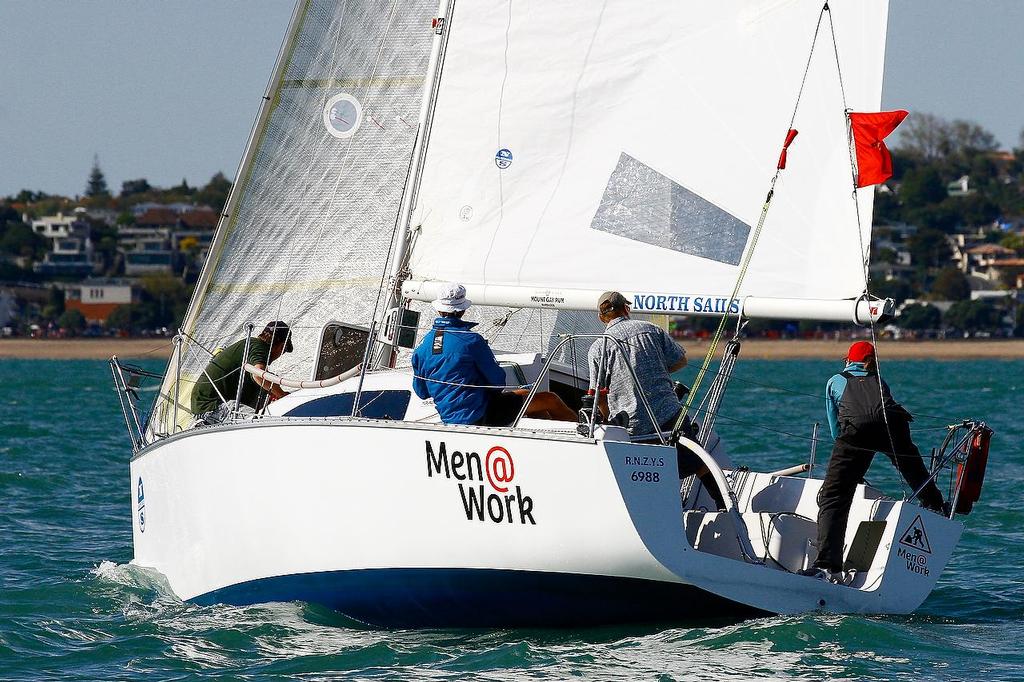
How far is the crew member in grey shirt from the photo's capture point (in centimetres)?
773

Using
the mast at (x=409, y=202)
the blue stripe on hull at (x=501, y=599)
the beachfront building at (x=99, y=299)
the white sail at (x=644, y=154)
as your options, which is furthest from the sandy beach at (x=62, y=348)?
the blue stripe on hull at (x=501, y=599)

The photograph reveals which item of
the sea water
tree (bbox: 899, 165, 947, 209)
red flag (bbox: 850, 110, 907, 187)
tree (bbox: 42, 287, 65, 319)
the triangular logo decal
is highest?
tree (bbox: 899, 165, 947, 209)

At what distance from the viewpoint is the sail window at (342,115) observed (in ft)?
33.4

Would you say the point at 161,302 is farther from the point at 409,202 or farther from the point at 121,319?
the point at 409,202

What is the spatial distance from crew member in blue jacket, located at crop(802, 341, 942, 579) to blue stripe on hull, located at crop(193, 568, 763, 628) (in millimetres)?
637

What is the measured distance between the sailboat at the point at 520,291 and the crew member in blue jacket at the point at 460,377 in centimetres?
21

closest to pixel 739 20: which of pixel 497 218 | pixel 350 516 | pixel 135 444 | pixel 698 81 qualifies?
pixel 698 81

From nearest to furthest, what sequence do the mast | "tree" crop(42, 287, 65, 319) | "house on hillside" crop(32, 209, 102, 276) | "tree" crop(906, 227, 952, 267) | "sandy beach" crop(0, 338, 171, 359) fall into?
the mast, "sandy beach" crop(0, 338, 171, 359), "tree" crop(42, 287, 65, 319), "tree" crop(906, 227, 952, 267), "house on hillside" crop(32, 209, 102, 276)

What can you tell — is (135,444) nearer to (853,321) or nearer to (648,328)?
(648,328)

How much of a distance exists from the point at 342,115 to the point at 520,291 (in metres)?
1.97

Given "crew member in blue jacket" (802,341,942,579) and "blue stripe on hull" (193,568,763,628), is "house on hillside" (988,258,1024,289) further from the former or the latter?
"blue stripe on hull" (193,568,763,628)

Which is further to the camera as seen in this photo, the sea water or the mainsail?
the mainsail

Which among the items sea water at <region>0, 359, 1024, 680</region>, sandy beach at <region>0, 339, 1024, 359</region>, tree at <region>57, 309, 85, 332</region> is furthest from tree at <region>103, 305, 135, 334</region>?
sea water at <region>0, 359, 1024, 680</region>

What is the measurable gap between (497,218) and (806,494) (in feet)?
7.51
